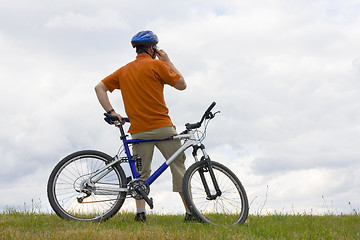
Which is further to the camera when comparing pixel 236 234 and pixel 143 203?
pixel 143 203

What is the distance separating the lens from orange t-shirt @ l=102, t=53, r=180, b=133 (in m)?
7.46

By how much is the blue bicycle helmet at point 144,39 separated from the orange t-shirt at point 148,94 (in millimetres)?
323

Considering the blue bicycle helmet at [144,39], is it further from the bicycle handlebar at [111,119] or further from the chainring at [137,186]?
the chainring at [137,186]

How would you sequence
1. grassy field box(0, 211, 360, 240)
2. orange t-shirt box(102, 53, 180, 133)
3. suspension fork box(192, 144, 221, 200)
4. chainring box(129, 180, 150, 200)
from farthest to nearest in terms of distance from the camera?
chainring box(129, 180, 150, 200)
orange t-shirt box(102, 53, 180, 133)
suspension fork box(192, 144, 221, 200)
grassy field box(0, 211, 360, 240)

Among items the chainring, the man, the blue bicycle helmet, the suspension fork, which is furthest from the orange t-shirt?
the chainring

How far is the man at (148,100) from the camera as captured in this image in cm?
747

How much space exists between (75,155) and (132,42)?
85.4 inches

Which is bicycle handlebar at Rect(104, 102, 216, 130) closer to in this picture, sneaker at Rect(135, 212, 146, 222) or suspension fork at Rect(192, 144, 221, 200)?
suspension fork at Rect(192, 144, 221, 200)

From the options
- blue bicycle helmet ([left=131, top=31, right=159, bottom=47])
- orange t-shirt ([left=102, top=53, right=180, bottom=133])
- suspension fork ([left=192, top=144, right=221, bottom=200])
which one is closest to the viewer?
suspension fork ([left=192, top=144, right=221, bottom=200])

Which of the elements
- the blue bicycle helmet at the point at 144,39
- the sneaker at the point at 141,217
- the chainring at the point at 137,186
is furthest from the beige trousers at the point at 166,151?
the blue bicycle helmet at the point at 144,39

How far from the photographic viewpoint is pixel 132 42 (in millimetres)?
7832

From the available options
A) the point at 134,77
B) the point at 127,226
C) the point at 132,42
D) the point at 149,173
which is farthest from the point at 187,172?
the point at 132,42

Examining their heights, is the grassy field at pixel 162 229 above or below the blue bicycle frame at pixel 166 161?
below

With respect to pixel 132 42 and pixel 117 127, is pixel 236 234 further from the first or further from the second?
pixel 132 42
